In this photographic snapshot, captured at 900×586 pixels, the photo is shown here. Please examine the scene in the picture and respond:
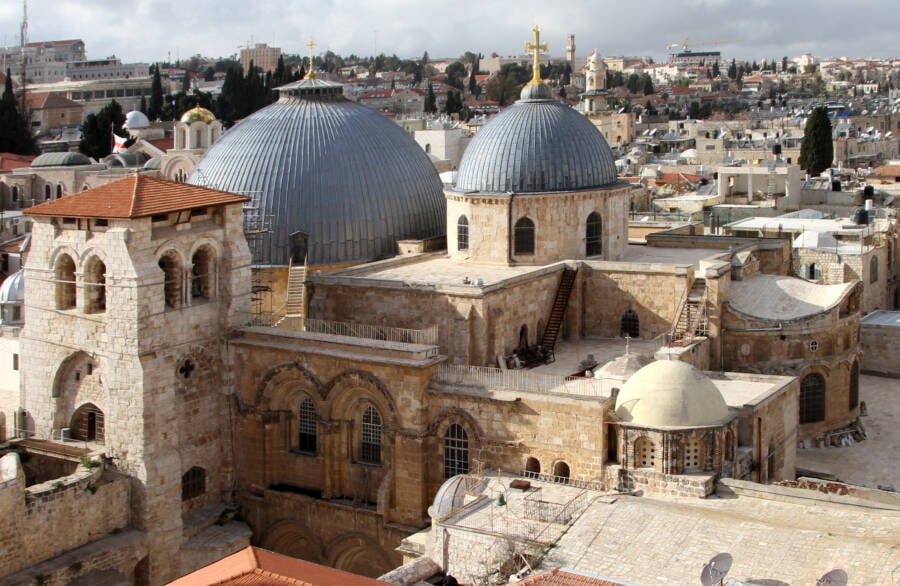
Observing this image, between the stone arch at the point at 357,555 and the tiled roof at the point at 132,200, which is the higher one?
the tiled roof at the point at 132,200

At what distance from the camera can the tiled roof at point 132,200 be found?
2914 centimetres

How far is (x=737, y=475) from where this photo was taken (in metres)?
27.9

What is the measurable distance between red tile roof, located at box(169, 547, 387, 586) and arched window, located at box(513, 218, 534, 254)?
51.2 ft

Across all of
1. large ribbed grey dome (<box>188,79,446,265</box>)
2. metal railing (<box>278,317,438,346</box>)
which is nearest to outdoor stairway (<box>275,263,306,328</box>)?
metal railing (<box>278,317,438,346</box>)

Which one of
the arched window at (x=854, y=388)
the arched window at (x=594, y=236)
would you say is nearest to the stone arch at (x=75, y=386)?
the arched window at (x=594, y=236)

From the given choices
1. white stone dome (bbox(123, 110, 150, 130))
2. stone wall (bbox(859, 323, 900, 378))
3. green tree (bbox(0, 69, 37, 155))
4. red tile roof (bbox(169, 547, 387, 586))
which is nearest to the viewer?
red tile roof (bbox(169, 547, 387, 586))

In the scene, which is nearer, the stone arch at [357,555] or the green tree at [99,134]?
the stone arch at [357,555]

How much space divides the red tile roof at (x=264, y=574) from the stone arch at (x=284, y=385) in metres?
9.17

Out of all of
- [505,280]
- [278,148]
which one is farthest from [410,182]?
[505,280]

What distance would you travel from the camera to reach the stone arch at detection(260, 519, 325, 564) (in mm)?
31406

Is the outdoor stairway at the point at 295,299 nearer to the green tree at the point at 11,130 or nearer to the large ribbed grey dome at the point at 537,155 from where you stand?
the large ribbed grey dome at the point at 537,155

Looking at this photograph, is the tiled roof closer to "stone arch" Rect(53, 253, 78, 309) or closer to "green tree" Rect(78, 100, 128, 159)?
"stone arch" Rect(53, 253, 78, 309)

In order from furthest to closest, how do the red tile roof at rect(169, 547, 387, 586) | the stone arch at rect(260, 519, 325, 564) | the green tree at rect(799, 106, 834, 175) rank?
the green tree at rect(799, 106, 834, 175), the stone arch at rect(260, 519, 325, 564), the red tile roof at rect(169, 547, 387, 586)

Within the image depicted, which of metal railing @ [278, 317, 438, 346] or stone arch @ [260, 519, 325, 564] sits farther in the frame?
metal railing @ [278, 317, 438, 346]
